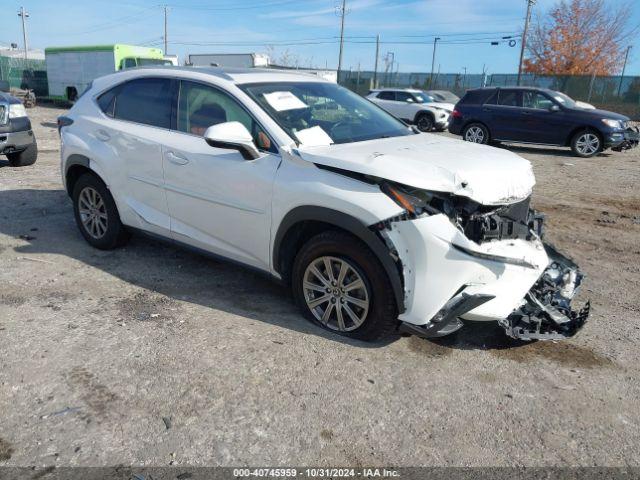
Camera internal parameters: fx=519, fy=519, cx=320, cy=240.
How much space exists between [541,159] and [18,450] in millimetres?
12742

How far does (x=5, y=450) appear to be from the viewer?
249 cm

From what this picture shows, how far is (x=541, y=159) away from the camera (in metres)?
12.8

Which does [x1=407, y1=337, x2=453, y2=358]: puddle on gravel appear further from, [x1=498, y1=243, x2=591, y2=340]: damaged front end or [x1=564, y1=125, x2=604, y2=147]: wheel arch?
[x1=564, y1=125, x2=604, y2=147]: wheel arch

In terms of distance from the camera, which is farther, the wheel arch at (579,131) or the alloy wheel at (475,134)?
the alloy wheel at (475,134)

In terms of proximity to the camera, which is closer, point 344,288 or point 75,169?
point 344,288

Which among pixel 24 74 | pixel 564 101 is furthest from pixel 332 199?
pixel 24 74

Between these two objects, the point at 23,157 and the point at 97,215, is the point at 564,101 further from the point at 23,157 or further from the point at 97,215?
the point at 23,157

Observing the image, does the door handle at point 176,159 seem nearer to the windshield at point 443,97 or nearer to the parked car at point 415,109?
the parked car at point 415,109

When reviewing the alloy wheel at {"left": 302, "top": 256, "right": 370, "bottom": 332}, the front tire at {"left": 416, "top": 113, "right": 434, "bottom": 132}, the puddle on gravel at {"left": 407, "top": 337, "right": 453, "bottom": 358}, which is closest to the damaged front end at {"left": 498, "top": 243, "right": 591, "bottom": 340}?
the puddle on gravel at {"left": 407, "top": 337, "right": 453, "bottom": 358}

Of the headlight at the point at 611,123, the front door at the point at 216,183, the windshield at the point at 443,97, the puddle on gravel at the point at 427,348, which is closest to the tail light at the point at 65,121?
the front door at the point at 216,183

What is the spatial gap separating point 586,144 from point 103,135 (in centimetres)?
1204

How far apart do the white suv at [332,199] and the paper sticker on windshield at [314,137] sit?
2 cm

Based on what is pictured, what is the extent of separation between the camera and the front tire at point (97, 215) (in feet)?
16.1

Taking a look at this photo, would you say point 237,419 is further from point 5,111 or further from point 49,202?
point 5,111
